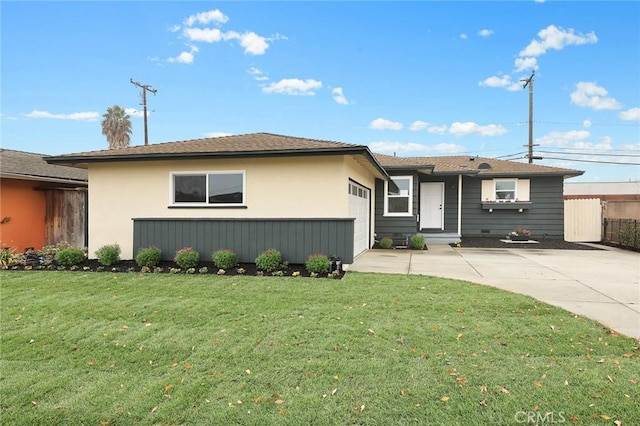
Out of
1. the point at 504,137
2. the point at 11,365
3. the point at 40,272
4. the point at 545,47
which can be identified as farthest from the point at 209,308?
the point at 504,137

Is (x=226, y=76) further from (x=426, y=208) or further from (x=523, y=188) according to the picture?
(x=523, y=188)

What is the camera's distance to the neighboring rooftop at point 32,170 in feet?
32.2

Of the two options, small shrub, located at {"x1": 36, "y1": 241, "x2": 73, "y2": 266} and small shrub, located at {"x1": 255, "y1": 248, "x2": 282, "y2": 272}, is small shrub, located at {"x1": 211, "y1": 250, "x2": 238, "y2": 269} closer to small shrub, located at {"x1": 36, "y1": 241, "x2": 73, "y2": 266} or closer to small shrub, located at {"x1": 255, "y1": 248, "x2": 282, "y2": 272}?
small shrub, located at {"x1": 255, "y1": 248, "x2": 282, "y2": 272}

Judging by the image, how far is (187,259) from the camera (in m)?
7.55

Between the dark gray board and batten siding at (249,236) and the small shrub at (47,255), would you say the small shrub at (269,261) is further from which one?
the small shrub at (47,255)

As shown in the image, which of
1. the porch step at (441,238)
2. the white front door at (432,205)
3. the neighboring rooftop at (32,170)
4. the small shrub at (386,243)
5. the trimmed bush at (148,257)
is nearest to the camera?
the trimmed bush at (148,257)

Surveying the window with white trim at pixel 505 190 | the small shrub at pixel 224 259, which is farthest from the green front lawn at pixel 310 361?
the window with white trim at pixel 505 190

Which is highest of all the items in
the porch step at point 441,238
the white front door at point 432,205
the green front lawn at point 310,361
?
the white front door at point 432,205

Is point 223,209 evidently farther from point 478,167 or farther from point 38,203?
point 478,167

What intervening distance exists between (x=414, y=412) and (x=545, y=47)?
20054 millimetres

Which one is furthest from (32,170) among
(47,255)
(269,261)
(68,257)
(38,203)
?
(269,261)

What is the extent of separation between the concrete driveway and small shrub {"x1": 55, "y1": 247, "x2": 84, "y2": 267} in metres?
6.47

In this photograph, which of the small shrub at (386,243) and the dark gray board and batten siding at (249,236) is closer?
the dark gray board and batten siding at (249,236)

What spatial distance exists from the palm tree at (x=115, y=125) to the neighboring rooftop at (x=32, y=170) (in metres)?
15.5
